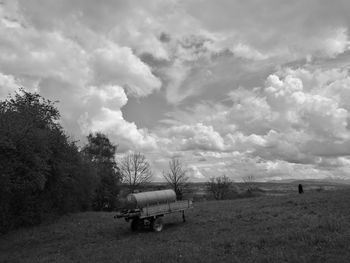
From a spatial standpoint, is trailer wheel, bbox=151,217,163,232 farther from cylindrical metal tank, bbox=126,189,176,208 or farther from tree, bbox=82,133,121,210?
tree, bbox=82,133,121,210

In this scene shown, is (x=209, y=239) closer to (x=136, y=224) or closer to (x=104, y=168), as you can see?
(x=136, y=224)

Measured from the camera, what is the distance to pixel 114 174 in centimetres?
6719

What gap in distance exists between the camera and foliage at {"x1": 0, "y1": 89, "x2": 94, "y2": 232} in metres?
26.5

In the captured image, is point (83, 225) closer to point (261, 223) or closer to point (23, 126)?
point (23, 126)

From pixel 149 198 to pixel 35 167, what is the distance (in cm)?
911

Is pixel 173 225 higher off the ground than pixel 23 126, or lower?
lower

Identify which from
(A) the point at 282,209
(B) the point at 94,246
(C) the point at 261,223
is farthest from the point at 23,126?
(A) the point at 282,209

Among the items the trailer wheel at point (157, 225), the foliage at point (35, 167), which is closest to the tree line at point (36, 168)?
the foliage at point (35, 167)

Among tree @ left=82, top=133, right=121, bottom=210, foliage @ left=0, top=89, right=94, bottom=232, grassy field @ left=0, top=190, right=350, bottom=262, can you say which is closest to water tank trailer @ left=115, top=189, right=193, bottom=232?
grassy field @ left=0, top=190, right=350, bottom=262

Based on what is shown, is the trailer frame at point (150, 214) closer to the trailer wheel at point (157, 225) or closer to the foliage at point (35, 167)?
the trailer wheel at point (157, 225)

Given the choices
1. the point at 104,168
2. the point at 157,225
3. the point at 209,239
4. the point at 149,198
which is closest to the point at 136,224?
the point at 157,225

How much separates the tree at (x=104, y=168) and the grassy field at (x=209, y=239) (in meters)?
31.2

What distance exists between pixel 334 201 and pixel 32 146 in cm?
2265

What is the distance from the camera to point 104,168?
217 feet
